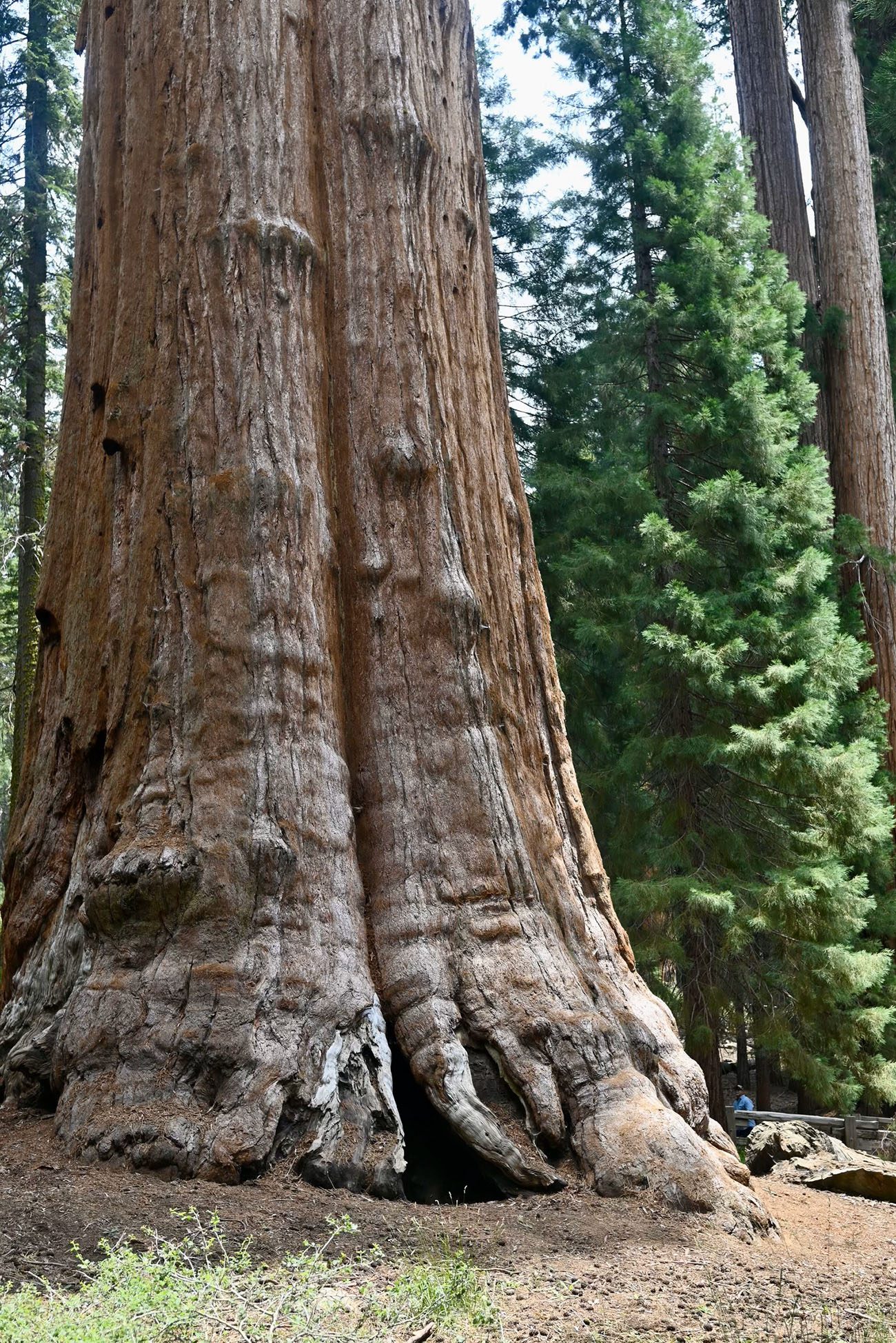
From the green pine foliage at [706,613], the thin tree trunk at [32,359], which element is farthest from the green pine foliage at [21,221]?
the green pine foliage at [706,613]

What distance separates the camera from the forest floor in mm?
2691

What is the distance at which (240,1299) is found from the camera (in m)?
2.56

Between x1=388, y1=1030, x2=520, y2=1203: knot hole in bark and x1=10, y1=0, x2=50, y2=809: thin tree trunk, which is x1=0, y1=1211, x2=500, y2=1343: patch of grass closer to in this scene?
x1=388, y1=1030, x2=520, y2=1203: knot hole in bark

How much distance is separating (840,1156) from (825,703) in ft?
16.8

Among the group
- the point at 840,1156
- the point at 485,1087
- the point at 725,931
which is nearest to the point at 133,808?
the point at 485,1087

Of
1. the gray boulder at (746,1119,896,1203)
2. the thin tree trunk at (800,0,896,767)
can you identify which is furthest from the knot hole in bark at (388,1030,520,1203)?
the thin tree trunk at (800,0,896,767)

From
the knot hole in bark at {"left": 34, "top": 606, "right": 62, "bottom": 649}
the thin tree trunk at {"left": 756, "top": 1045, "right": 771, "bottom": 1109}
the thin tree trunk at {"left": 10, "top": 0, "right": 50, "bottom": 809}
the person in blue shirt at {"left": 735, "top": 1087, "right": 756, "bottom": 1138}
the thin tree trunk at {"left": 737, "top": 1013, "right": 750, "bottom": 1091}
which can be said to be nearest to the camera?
the knot hole in bark at {"left": 34, "top": 606, "right": 62, "bottom": 649}

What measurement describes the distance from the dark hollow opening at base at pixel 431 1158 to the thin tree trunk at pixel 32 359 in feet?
34.3

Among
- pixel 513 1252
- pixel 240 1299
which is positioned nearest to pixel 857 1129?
pixel 513 1252

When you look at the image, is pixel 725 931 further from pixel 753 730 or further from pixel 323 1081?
pixel 323 1081

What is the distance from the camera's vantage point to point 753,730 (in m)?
9.91

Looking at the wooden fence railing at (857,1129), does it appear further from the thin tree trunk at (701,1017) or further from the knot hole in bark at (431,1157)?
the knot hole in bark at (431,1157)

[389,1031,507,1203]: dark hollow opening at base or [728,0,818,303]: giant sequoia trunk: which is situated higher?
[728,0,818,303]: giant sequoia trunk

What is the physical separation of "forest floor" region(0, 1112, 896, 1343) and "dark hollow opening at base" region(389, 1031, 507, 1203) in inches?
10.6
